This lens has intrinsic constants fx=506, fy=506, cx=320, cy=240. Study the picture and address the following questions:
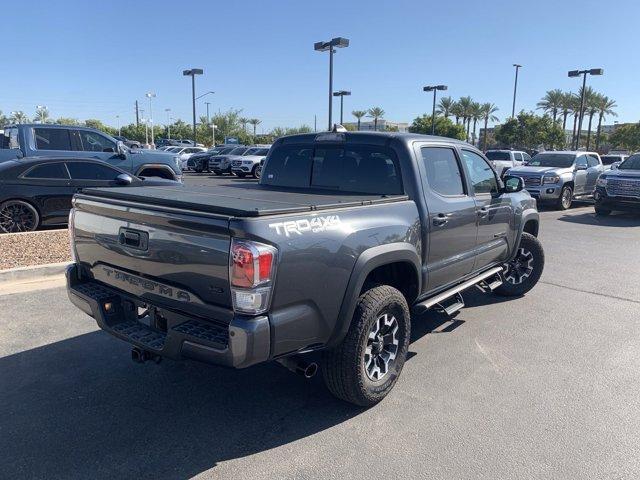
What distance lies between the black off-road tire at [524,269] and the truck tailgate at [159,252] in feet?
14.6

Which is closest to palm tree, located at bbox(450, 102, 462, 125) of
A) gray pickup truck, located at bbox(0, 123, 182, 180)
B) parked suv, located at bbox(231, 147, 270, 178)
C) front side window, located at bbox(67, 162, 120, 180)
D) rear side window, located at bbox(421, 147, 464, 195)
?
parked suv, located at bbox(231, 147, 270, 178)

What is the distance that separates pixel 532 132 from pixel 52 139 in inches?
2004

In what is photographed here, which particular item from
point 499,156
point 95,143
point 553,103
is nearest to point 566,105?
point 553,103

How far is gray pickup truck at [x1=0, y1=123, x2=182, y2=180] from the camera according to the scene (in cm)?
1132

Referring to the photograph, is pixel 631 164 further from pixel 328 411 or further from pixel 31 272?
pixel 31 272

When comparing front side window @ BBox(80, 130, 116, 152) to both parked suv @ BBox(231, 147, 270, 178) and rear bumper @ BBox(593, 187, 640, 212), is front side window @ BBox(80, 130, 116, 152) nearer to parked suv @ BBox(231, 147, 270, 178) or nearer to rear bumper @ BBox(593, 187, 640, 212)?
rear bumper @ BBox(593, 187, 640, 212)

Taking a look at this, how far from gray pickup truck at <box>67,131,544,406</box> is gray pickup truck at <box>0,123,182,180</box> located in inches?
333

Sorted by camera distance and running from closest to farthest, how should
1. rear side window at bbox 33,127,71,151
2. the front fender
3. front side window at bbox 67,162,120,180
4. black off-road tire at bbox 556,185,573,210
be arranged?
the front fender
front side window at bbox 67,162,120,180
rear side window at bbox 33,127,71,151
black off-road tire at bbox 556,185,573,210

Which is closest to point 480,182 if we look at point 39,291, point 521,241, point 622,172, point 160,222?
point 521,241

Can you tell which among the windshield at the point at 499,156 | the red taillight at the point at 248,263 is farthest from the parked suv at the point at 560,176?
the red taillight at the point at 248,263

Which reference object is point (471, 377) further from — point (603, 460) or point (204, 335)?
point (204, 335)

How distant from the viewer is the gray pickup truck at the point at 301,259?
8.93 feet

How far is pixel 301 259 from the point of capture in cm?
284

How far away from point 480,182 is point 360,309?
95.0 inches
